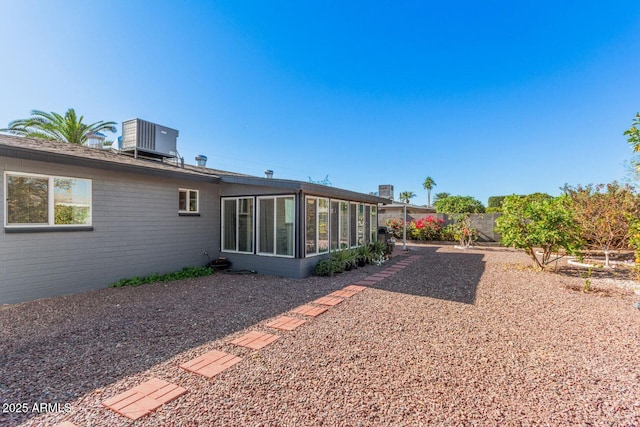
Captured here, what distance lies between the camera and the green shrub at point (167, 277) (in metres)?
6.71

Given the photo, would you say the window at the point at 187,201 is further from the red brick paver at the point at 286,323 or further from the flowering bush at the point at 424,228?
the flowering bush at the point at 424,228

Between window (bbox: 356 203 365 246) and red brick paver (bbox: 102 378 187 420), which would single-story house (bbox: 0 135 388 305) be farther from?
red brick paver (bbox: 102 378 187 420)

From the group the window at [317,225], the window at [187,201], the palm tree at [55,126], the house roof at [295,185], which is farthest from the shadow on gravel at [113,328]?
the palm tree at [55,126]

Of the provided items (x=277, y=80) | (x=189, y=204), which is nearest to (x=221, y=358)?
(x=189, y=204)

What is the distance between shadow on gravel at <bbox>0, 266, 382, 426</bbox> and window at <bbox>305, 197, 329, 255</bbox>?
1513 mm

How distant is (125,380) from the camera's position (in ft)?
9.10

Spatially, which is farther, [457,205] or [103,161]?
[457,205]

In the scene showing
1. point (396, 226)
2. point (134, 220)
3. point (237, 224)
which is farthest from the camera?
point (396, 226)

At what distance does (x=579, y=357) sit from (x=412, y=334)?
185cm

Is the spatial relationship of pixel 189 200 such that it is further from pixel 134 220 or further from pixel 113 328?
pixel 113 328

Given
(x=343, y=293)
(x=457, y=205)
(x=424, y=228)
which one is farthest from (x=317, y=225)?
(x=457, y=205)

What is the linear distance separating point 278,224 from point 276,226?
8 centimetres

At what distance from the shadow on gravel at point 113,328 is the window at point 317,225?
1.51 meters

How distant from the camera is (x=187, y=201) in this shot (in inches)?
329
